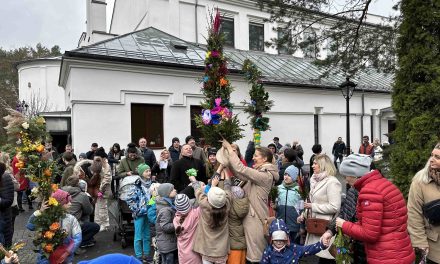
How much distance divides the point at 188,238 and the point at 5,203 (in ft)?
9.14

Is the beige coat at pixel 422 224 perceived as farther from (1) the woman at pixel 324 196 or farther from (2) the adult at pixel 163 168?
(2) the adult at pixel 163 168

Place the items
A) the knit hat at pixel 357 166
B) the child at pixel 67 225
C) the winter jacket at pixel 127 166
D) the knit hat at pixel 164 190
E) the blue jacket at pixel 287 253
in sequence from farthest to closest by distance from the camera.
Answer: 1. the winter jacket at pixel 127 166
2. the knit hat at pixel 164 190
3. the child at pixel 67 225
4. the blue jacket at pixel 287 253
5. the knit hat at pixel 357 166

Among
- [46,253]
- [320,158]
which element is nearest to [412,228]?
[320,158]

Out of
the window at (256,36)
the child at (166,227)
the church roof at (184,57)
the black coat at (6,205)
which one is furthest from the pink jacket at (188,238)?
the window at (256,36)

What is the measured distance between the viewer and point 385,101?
2491 centimetres

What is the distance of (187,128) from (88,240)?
939 cm

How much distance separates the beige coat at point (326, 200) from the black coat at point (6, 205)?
4.45 m

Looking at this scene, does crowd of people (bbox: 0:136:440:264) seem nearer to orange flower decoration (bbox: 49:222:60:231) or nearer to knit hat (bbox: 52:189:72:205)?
knit hat (bbox: 52:189:72:205)

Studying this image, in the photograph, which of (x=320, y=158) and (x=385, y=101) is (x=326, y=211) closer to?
(x=320, y=158)

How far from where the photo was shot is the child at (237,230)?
4.48m

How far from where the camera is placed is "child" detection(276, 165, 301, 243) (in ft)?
19.6

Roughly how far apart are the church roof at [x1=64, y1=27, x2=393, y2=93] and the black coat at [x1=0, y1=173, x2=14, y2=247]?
7.25 m

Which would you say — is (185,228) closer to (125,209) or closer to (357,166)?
(357,166)

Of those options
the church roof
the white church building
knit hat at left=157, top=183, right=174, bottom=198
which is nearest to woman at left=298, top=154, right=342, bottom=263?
knit hat at left=157, top=183, right=174, bottom=198
